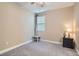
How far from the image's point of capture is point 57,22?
3373 mm

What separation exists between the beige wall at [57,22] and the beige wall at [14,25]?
1.93 ft

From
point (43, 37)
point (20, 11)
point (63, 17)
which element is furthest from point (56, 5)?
point (20, 11)

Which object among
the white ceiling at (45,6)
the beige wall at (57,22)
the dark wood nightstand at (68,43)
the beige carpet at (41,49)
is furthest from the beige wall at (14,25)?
the dark wood nightstand at (68,43)

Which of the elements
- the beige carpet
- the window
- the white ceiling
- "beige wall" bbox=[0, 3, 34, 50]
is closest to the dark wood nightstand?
the beige carpet

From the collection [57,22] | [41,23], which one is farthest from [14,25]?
[57,22]

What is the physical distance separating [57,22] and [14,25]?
1726 millimetres

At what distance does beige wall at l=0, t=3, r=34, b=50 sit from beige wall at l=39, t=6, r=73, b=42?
588 millimetres

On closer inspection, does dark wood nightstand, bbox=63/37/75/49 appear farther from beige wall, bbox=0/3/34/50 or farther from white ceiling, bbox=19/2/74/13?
beige wall, bbox=0/3/34/50

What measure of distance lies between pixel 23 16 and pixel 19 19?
0.69 ft

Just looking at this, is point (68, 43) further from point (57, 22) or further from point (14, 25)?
point (14, 25)

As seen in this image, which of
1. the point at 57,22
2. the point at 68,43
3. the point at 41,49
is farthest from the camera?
the point at 68,43

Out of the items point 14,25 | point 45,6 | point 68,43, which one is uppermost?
point 45,6

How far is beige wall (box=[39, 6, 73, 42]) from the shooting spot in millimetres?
3232

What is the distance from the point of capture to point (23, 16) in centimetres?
394
